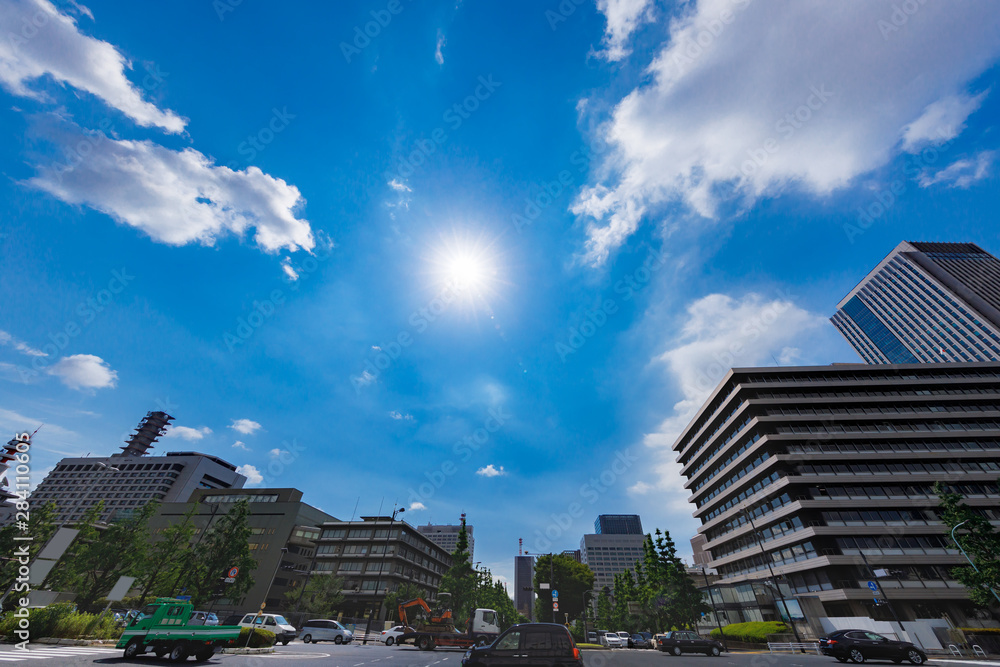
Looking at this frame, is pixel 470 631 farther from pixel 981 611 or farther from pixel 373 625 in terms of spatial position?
pixel 981 611

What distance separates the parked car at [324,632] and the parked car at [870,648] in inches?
1325

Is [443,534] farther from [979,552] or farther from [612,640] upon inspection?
[979,552]

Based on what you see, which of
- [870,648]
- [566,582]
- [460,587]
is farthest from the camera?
[566,582]

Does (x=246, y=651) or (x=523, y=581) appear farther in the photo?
(x=523, y=581)

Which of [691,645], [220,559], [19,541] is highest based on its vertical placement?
[220,559]

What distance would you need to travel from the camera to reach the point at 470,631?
98.5ft

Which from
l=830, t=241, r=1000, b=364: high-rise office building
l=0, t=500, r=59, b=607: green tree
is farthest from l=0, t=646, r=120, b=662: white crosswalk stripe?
l=830, t=241, r=1000, b=364: high-rise office building

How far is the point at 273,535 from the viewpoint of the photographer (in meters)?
63.3

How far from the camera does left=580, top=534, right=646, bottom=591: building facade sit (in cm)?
16550

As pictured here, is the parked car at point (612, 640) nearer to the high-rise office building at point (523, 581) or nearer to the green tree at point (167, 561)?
the green tree at point (167, 561)

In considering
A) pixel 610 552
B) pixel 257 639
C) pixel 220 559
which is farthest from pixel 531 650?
pixel 610 552

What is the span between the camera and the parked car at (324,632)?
101ft

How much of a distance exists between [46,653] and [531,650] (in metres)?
17.4

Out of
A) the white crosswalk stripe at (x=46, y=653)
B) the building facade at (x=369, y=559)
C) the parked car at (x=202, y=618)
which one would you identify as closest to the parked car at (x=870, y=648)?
the white crosswalk stripe at (x=46, y=653)
